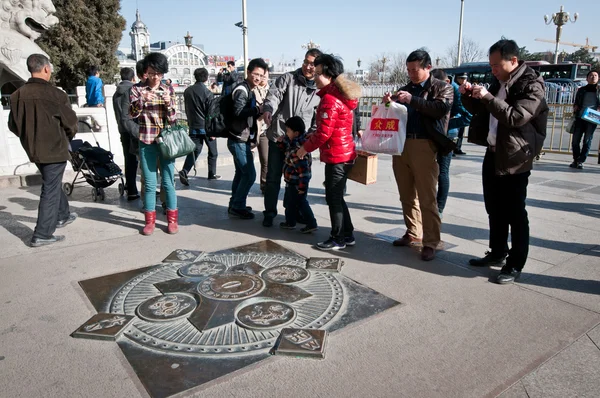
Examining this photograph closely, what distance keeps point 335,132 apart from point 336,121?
0.11m

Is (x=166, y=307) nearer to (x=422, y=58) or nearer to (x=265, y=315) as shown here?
(x=265, y=315)

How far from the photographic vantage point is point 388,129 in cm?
427

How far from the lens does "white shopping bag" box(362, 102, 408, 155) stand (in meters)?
4.19

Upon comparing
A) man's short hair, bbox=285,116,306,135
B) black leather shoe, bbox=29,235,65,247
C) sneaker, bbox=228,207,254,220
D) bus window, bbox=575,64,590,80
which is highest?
bus window, bbox=575,64,590,80

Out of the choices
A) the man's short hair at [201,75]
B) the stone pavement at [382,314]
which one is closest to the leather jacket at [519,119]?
the stone pavement at [382,314]

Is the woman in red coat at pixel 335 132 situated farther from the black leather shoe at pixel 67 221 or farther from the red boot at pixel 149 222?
the black leather shoe at pixel 67 221

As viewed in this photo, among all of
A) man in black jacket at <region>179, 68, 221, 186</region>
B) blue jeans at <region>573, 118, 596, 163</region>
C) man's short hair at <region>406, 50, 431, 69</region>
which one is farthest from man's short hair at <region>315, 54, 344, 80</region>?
blue jeans at <region>573, 118, 596, 163</region>

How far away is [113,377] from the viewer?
2465 millimetres

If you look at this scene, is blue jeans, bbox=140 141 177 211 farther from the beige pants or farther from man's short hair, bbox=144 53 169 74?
the beige pants

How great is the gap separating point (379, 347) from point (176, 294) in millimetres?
1574

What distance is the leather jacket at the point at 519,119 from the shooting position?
336cm

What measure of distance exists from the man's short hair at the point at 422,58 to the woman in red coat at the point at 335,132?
549mm

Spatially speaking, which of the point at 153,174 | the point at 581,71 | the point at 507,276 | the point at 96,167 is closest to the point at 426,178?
the point at 507,276

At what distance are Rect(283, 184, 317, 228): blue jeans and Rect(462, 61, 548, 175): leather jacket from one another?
2.09 metres
